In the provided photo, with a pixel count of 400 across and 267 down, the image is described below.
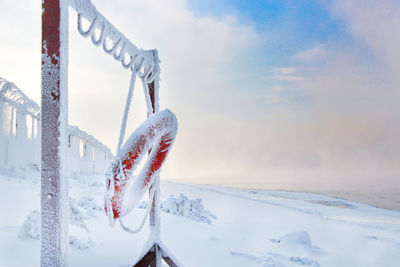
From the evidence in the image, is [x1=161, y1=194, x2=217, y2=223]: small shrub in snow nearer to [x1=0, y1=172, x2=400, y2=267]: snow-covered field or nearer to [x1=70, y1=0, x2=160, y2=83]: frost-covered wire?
[x1=0, y1=172, x2=400, y2=267]: snow-covered field

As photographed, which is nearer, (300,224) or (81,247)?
(81,247)

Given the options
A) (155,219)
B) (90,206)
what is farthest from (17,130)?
(155,219)

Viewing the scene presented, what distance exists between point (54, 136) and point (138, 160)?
2.31 ft

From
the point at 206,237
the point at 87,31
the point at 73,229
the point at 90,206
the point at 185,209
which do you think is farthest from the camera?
the point at 185,209

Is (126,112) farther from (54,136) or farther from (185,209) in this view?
(185,209)

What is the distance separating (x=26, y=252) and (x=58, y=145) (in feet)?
4.54

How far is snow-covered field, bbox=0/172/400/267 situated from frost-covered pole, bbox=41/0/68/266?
788mm

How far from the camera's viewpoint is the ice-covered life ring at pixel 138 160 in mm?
2406

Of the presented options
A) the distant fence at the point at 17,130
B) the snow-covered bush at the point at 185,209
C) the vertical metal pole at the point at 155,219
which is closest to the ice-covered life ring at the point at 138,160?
the vertical metal pole at the point at 155,219

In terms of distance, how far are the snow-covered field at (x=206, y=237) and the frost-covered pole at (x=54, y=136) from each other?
2.59 ft

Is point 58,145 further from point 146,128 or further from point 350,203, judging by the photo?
point 350,203

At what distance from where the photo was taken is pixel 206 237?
469cm

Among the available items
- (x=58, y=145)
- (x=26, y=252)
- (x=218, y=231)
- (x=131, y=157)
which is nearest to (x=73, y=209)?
(x=26, y=252)

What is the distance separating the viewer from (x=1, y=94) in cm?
648
